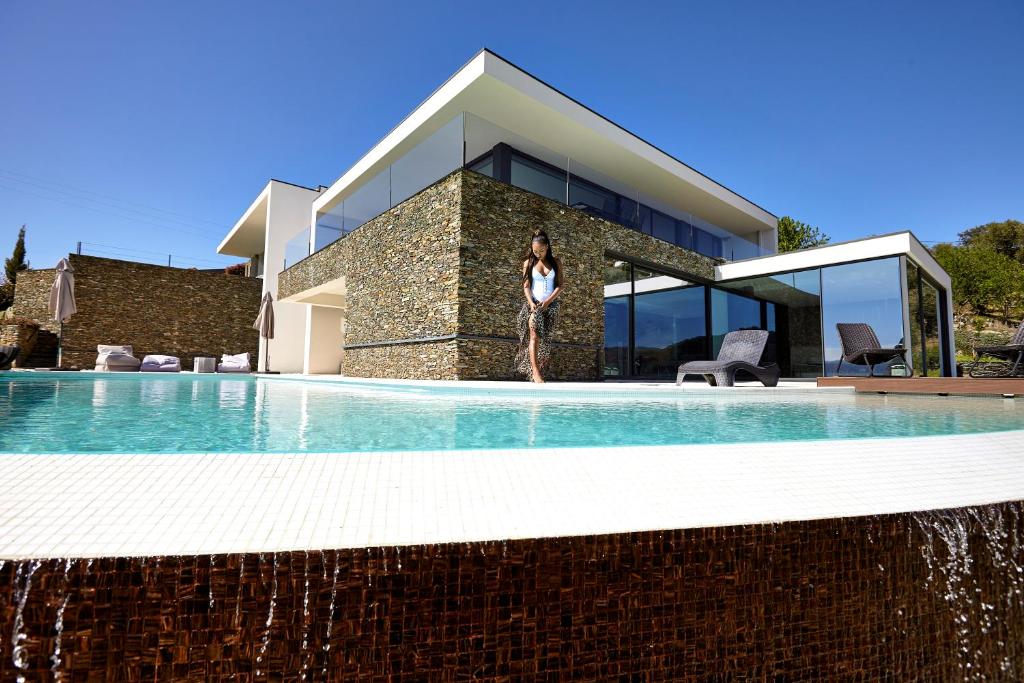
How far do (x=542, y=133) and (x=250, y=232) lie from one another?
1768 cm

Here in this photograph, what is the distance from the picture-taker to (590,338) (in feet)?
35.3

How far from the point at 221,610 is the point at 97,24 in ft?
46.5

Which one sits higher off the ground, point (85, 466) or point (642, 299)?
point (642, 299)

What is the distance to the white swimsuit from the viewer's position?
833 centimetres

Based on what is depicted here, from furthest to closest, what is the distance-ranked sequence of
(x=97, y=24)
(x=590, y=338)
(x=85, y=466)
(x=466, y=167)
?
(x=590, y=338), (x=97, y=24), (x=466, y=167), (x=85, y=466)

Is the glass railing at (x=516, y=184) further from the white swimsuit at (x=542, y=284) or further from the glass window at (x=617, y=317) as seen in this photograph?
the white swimsuit at (x=542, y=284)

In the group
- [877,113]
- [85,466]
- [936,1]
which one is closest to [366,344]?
[85,466]

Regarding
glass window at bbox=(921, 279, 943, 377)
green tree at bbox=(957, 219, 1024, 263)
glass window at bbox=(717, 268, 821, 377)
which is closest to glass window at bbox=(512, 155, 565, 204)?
glass window at bbox=(717, 268, 821, 377)

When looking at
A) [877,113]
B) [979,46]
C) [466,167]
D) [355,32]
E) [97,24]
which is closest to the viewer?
[466,167]

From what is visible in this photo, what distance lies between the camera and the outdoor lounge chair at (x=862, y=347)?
9.88 m

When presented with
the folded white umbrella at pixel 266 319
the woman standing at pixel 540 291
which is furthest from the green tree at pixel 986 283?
the folded white umbrella at pixel 266 319

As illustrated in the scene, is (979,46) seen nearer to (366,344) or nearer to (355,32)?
(355,32)

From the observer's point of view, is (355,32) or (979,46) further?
(979,46)

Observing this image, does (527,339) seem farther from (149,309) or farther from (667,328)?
(149,309)
